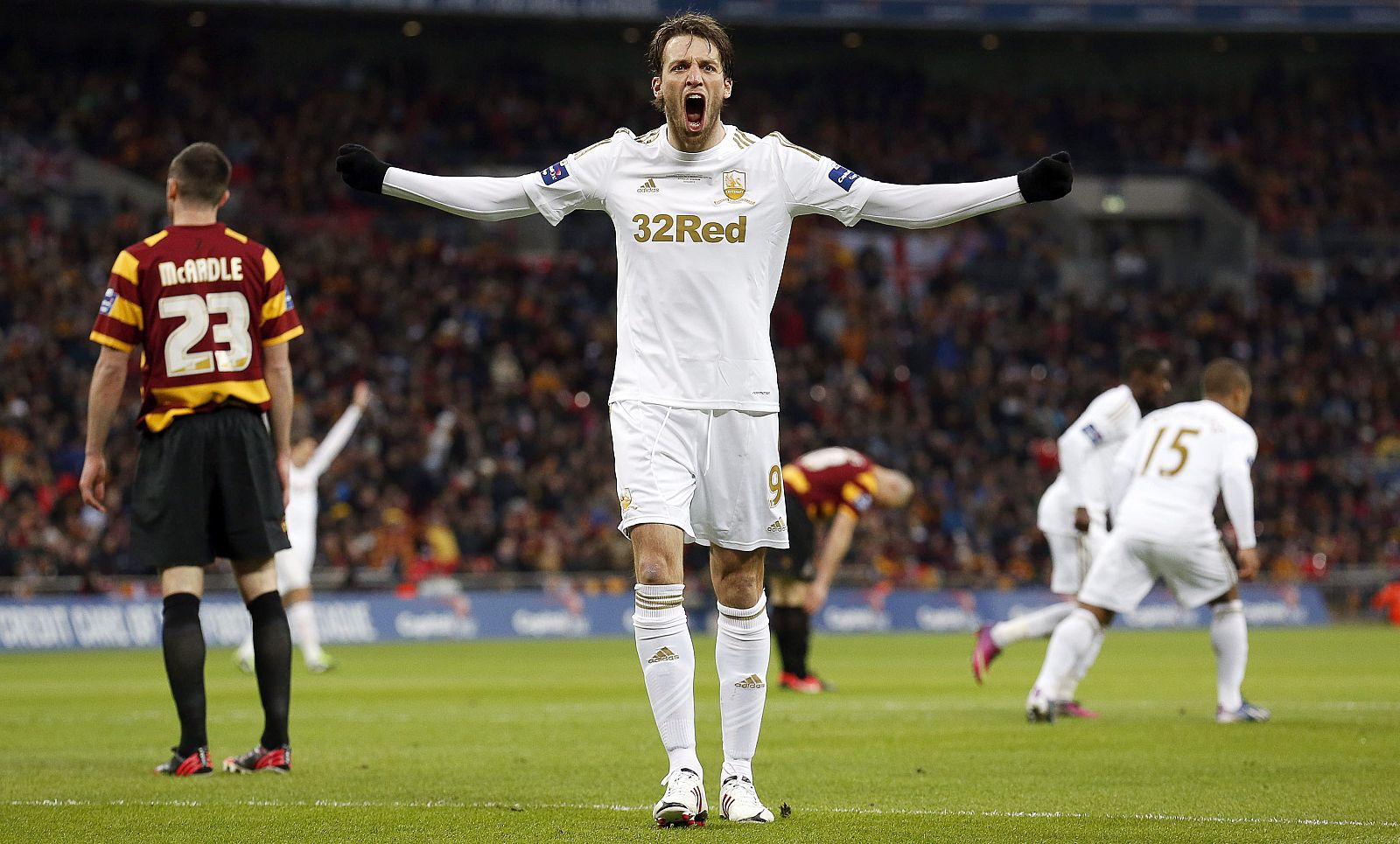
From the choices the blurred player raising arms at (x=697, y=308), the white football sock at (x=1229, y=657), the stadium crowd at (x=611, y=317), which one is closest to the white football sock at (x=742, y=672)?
the blurred player raising arms at (x=697, y=308)

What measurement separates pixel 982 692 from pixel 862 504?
1758 mm

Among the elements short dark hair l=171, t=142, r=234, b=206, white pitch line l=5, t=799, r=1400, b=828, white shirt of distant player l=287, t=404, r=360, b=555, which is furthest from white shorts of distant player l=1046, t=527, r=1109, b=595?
short dark hair l=171, t=142, r=234, b=206

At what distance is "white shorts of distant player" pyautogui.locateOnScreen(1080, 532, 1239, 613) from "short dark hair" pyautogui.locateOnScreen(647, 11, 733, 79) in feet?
18.1

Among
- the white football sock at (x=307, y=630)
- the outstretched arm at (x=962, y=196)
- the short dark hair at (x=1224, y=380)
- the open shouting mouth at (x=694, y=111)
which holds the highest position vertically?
the open shouting mouth at (x=694, y=111)

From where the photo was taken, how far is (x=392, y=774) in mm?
7887

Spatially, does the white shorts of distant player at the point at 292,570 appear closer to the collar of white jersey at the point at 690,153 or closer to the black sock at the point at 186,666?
the black sock at the point at 186,666

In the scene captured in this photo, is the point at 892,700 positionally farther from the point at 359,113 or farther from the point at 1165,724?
the point at 359,113

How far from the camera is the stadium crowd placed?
27.7 metres

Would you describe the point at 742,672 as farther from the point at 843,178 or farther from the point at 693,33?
the point at 693,33

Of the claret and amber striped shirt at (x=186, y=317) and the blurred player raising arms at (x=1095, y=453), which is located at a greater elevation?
the claret and amber striped shirt at (x=186, y=317)

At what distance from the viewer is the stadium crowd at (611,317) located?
90.9 ft

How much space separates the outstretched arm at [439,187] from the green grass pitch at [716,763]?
2.11m

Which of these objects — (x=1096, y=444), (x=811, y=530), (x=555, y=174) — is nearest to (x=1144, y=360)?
(x=1096, y=444)

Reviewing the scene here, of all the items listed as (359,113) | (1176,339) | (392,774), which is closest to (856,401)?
(1176,339)
